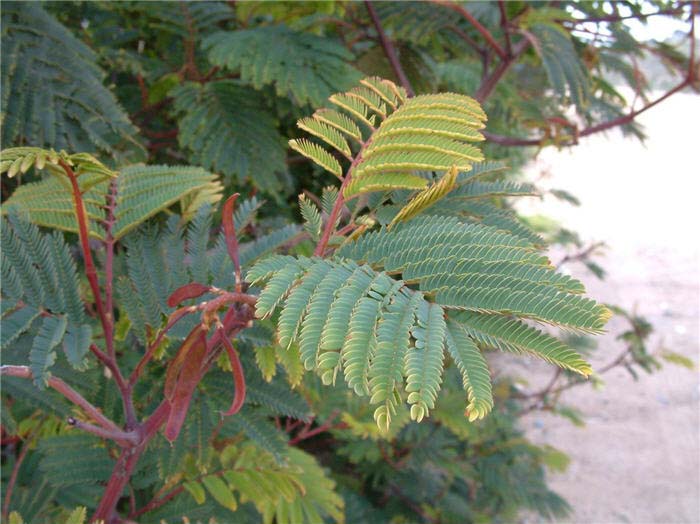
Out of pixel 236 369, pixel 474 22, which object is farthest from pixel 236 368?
pixel 474 22

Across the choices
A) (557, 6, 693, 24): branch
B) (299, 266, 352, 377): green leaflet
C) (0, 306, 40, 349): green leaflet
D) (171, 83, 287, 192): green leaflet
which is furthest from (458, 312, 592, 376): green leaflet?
(557, 6, 693, 24): branch

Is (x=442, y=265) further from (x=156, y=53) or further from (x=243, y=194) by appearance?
(x=156, y=53)

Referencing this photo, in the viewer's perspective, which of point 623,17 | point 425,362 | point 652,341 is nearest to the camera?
point 425,362

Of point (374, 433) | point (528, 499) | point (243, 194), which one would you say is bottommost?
point (528, 499)

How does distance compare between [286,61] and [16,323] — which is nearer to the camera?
[16,323]

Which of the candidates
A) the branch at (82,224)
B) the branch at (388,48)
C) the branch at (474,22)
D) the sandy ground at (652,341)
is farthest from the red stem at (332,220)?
the sandy ground at (652,341)

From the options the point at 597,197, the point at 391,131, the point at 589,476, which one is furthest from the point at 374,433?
the point at 597,197

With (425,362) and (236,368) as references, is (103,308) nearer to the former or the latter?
(236,368)

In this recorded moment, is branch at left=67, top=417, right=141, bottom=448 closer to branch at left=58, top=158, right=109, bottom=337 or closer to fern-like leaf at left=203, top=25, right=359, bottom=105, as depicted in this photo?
branch at left=58, top=158, right=109, bottom=337

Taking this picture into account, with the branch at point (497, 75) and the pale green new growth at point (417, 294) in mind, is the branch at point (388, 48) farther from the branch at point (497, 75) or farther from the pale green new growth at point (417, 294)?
the pale green new growth at point (417, 294)

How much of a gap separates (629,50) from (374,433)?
1136 millimetres

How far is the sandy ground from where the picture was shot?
322 centimetres

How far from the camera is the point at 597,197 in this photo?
7.34 metres

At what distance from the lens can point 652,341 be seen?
4.53 metres
